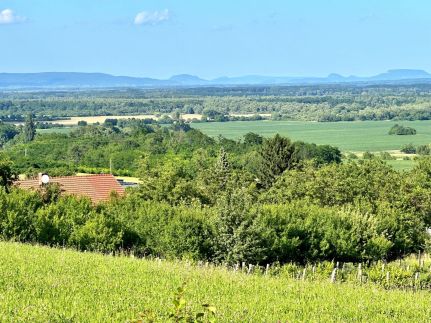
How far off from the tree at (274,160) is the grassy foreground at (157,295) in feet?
183

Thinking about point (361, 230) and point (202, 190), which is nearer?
point (361, 230)

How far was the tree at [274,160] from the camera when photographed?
75.9 m

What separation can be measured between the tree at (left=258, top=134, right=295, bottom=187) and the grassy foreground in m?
55.7

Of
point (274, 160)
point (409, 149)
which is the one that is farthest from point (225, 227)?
point (409, 149)

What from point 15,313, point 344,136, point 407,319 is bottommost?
point 344,136

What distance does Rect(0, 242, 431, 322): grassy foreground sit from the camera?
41.6 feet

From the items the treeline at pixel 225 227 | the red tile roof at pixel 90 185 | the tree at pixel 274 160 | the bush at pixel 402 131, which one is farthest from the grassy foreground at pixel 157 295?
the bush at pixel 402 131

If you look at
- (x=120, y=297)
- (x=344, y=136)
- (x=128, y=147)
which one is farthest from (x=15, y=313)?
(x=344, y=136)

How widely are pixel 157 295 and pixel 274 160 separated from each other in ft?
202

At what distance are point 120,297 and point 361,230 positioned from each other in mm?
26059

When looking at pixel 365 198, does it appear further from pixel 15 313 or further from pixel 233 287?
pixel 15 313

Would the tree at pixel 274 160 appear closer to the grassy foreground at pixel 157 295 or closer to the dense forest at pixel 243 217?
the dense forest at pixel 243 217

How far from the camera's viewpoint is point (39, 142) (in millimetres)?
124500

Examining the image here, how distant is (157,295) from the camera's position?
1488 cm
